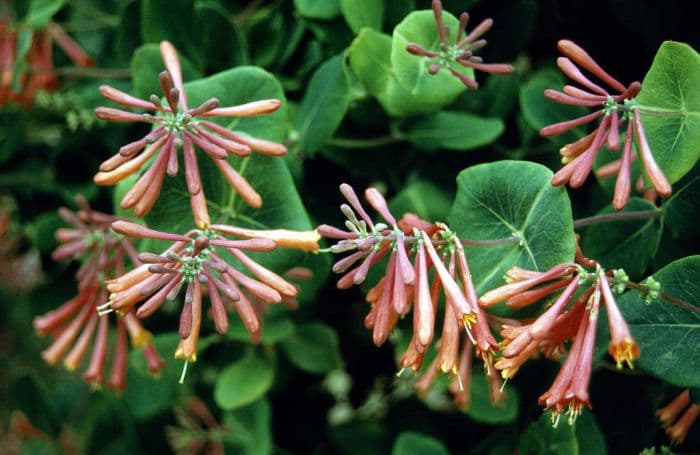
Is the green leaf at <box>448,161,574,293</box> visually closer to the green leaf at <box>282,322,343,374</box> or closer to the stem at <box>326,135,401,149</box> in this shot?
the stem at <box>326,135,401,149</box>

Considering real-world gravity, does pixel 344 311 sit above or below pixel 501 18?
below

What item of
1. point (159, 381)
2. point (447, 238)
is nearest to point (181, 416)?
point (159, 381)

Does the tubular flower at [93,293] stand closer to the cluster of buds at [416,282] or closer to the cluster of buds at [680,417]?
the cluster of buds at [416,282]

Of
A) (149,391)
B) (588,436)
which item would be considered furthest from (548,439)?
(149,391)

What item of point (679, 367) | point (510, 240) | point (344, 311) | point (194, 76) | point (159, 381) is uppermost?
point (194, 76)

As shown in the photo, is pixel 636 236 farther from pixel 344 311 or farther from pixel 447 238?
pixel 344 311
